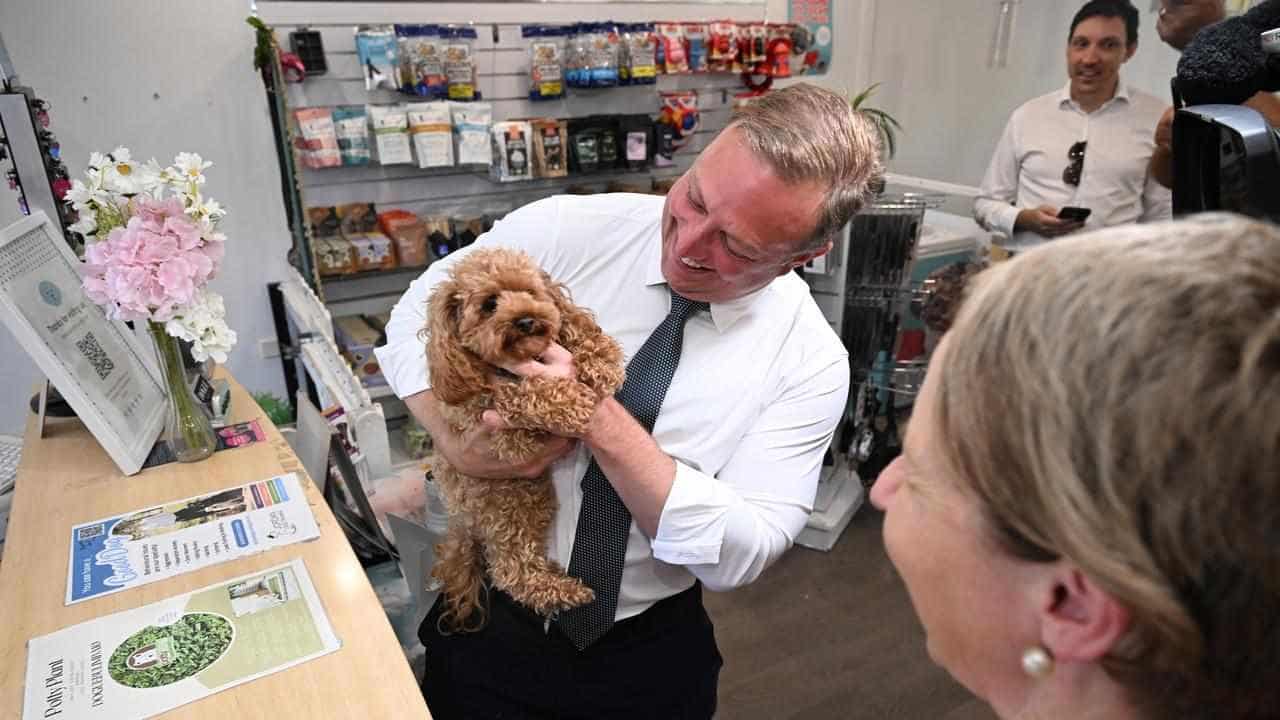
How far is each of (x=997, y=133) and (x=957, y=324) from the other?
481 centimetres

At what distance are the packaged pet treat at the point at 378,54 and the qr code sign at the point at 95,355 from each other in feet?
5.42

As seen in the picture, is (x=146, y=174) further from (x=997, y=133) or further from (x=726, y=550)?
(x=997, y=133)

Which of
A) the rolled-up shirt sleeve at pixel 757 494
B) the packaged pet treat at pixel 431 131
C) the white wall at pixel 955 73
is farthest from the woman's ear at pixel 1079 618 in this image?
the white wall at pixel 955 73

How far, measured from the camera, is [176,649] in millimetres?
1049

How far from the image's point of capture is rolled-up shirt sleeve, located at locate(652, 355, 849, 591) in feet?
3.82

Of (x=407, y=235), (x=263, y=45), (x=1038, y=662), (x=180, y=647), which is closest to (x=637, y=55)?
(x=407, y=235)

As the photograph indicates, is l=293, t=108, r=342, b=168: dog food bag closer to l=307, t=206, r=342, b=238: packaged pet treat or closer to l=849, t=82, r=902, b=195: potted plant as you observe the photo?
l=307, t=206, r=342, b=238: packaged pet treat

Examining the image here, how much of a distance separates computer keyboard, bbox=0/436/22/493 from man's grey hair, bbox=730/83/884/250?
5.49ft

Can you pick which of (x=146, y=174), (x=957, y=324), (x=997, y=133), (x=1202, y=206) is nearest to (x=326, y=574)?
(x=146, y=174)

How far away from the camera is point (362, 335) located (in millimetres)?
2932

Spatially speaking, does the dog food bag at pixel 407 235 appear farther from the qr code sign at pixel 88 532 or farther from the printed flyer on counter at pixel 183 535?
the qr code sign at pixel 88 532

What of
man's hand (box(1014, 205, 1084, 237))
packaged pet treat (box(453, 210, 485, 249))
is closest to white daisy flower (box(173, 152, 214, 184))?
packaged pet treat (box(453, 210, 485, 249))

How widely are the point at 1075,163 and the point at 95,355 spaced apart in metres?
3.49

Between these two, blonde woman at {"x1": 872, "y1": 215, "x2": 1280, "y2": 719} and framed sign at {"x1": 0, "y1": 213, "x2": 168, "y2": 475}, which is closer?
blonde woman at {"x1": 872, "y1": 215, "x2": 1280, "y2": 719}
